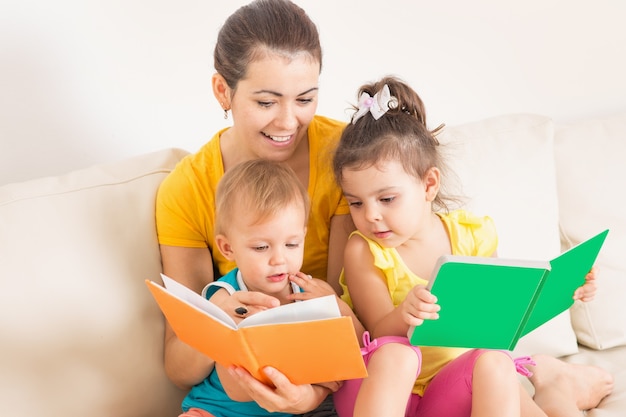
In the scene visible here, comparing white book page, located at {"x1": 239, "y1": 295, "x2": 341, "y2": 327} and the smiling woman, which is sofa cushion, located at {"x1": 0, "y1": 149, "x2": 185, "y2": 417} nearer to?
the smiling woman

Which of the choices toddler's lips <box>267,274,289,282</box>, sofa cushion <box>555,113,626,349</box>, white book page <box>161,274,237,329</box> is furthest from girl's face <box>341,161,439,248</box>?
sofa cushion <box>555,113,626,349</box>

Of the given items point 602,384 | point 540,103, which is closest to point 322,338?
point 602,384

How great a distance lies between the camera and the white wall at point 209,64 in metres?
2.14

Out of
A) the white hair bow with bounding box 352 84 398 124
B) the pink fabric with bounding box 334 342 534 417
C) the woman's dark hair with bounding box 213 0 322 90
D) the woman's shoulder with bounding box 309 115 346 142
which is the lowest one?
the pink fabric with bounding box 334 342 534 417

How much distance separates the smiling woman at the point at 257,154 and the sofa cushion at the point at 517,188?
425 mm

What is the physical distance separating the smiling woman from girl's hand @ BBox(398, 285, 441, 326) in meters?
0.26

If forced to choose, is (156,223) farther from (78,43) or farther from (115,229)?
(78,43)

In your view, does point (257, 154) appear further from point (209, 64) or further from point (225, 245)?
point (209, 64)

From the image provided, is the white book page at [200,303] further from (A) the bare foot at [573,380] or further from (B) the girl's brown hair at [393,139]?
(A) the bare foot at [573,380]

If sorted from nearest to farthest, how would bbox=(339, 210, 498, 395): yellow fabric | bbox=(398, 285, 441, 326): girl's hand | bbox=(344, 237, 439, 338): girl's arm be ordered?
bbox=(398, 285, 441, 326): girl's hand, bbox=(344, 237, 439, 338): girl's arm, bbox=(339, 210, 498, 395): yellow fabric

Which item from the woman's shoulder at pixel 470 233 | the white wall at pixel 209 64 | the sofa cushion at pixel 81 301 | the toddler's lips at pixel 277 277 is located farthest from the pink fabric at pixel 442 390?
the white wall at pixel 209 64

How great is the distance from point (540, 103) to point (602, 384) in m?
1.13

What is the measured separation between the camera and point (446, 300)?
1549 millimetres

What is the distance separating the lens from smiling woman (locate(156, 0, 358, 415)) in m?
1.83
